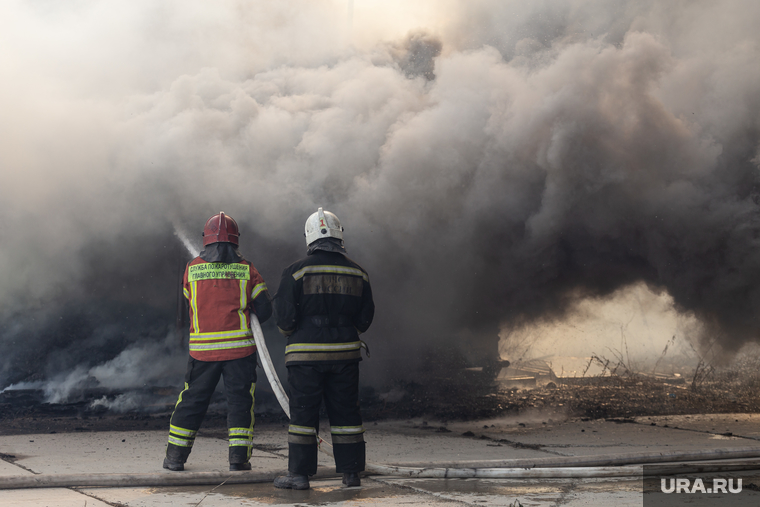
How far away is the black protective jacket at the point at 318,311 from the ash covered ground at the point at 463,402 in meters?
2.75

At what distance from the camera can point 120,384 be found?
8688mm

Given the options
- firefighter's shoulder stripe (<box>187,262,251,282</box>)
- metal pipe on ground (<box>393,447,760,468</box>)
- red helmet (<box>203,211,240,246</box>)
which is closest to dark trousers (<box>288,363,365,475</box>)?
metal pipe on ground (<box>393,447,760,468</box>)

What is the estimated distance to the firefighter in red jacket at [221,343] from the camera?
3709 mm

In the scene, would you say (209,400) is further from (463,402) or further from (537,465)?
(463,402)

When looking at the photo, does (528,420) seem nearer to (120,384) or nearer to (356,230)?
(356,230)

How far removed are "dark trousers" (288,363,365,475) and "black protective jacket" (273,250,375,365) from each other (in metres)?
0.09

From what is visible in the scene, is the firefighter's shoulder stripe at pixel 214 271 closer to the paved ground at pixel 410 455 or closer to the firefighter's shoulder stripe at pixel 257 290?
the firefighter's shoulder stripe at pixel 257 290

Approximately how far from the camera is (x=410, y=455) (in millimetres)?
4359

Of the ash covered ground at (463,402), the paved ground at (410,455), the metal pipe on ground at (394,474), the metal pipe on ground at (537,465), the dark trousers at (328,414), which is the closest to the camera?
the paved ground at (410,455)

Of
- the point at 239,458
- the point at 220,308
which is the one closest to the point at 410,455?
the point at 239,458

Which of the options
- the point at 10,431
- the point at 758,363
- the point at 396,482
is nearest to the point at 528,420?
the point at 396,482

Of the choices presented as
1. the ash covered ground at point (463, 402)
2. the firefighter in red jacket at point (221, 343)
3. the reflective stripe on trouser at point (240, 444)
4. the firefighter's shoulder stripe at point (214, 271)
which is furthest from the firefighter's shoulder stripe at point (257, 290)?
the ash covered ground at point (463, 402)

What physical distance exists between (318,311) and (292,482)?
1.01 meters

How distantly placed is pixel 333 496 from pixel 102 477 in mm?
1334
